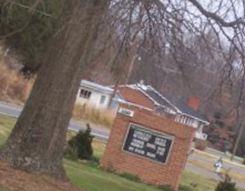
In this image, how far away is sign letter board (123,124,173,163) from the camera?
23906 mm

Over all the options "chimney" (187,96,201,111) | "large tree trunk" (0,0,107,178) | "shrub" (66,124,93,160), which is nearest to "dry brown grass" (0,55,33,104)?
"chimney" (187,96,201,111)

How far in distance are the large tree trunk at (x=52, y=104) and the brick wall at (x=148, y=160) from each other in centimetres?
1080

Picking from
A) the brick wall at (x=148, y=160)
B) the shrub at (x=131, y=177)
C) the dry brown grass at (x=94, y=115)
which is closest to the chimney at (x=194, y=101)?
the brick wall at (x=148, y=160)

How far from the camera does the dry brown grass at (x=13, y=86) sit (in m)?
50.2

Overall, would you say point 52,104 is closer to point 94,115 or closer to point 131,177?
point 131,177

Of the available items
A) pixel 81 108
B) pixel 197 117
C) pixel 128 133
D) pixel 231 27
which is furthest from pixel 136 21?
pixel 197 117

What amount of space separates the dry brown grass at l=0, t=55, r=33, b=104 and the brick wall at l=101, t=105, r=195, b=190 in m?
26.2

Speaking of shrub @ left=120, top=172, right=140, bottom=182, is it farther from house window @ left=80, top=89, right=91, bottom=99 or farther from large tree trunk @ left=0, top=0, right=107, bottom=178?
house window @ left=80, top=89, right=91, bottom=99

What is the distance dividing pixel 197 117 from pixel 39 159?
68.4 metres

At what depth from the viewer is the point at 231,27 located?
13.9 meters

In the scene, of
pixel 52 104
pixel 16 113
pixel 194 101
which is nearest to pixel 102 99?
pixel 16 113

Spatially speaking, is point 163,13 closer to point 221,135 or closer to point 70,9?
point 70,9

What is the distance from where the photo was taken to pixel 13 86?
51406mm

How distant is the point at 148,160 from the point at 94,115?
37.3m
